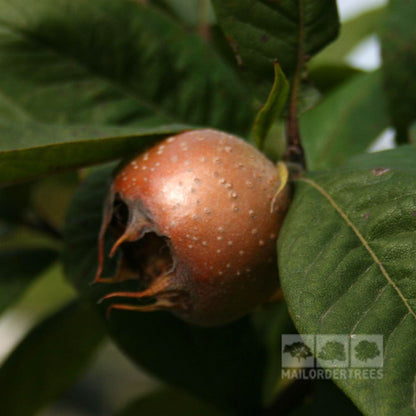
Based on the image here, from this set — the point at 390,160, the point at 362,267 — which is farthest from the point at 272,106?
the point at 362,267

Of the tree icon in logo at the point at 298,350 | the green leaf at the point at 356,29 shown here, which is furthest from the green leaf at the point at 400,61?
the green leaf at the point at 356,29

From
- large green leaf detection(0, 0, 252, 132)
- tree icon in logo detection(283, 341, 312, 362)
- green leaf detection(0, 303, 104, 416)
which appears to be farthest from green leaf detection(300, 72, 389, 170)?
green leaf detection(0, 303, 104, 416)

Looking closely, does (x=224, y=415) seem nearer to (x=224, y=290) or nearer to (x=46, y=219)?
(x=224, y=290)

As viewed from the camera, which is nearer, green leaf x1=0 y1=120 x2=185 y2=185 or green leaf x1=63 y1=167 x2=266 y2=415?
green leaf x1=0 y1=120 x2=185 y2=185

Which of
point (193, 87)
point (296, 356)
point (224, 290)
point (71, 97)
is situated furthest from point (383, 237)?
point (71, 97)

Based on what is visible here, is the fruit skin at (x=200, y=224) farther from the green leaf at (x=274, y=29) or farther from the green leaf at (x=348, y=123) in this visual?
the green leaf at (x=348, y=123)

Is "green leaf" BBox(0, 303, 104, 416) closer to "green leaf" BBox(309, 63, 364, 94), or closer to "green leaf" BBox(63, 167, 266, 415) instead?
"green leaf" BBox(63, 167, 266, 415)
